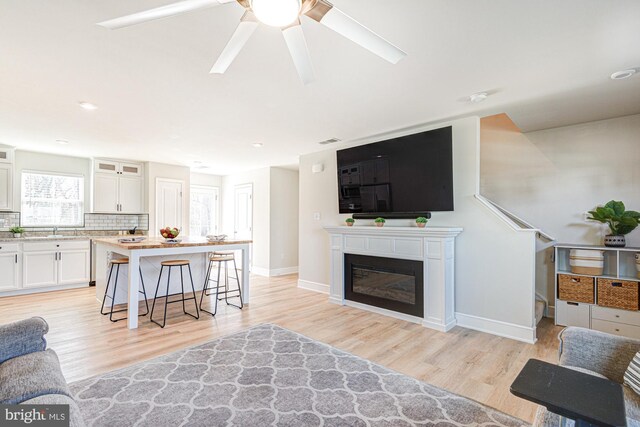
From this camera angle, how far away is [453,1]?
67.9 inches

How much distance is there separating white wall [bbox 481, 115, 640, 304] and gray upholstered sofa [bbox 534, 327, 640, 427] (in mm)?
2691

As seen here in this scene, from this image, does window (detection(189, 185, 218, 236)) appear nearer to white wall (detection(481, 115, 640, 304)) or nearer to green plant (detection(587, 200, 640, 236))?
white wall (detection(481, 115, 640, 304))

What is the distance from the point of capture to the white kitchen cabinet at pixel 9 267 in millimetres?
4879

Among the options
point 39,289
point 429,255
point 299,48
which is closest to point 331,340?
point 429,255

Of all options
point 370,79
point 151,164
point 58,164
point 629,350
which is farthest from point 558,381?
point 58,164

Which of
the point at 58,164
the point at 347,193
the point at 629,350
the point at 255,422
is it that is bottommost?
the point at 255,422

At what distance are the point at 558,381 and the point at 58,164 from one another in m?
7.64

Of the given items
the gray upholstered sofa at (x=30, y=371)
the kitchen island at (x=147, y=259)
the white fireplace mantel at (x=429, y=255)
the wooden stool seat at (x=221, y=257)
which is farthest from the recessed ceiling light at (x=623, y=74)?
the wooden stool seat at (x=221, y=257)

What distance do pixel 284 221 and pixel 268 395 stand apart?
4980 mm

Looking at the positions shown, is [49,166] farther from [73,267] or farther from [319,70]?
[319,70]

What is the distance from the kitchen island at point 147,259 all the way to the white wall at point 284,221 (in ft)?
6.43

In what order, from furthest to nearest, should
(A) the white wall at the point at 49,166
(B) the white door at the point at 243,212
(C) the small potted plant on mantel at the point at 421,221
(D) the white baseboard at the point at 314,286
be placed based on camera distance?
(B) the white door at the point at 243,212
(A) the white wall at the point at 49,166
(D) the white baseboard at the point at 314,286
(C) the small potted plant on mantel at the point at 421,221

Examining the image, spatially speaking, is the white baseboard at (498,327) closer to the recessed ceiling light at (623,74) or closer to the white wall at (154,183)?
the recessed ceiling light at (623,74)

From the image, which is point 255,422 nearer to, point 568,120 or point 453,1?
→ point 453,1
